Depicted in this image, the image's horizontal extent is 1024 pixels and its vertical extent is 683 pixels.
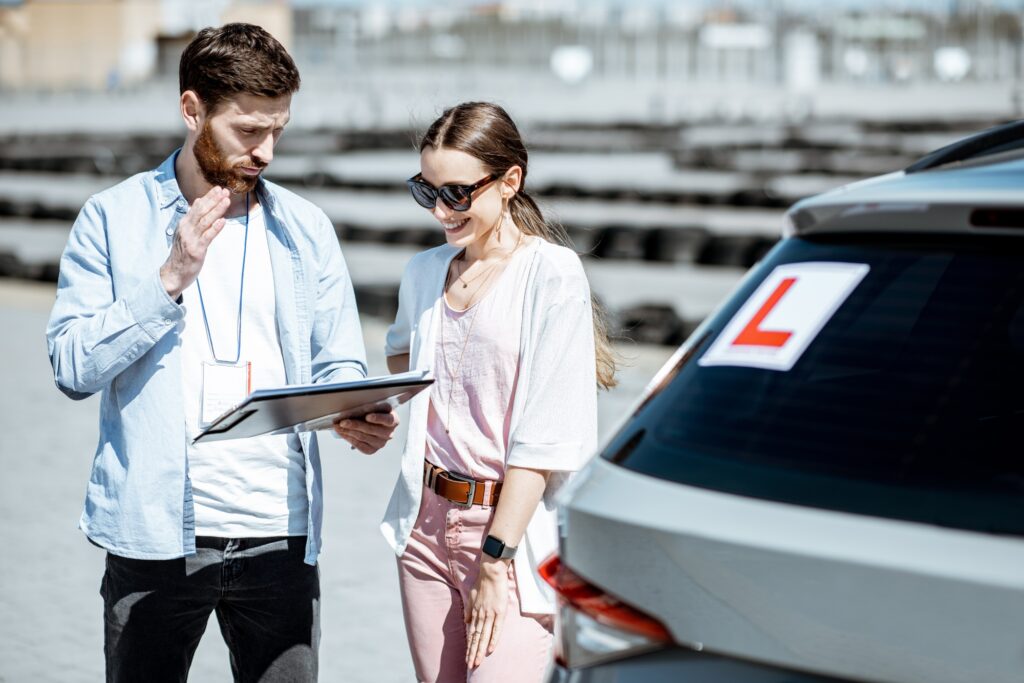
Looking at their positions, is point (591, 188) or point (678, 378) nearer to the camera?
point (678, 378)

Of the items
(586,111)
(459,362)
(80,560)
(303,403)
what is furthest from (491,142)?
(586,111)

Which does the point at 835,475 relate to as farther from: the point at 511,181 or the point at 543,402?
the point at 511,181

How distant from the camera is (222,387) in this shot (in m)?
2.86

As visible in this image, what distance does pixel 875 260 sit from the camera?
1.97m

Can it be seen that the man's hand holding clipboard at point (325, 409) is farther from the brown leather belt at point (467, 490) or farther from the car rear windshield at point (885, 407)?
the car rear windshield at point (885, 407)

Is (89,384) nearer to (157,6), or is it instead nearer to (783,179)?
(783,179)

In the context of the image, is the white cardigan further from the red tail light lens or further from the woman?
the red tail light lens

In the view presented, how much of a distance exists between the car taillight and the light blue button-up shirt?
109 centimetres

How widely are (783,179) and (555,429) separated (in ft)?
83.0

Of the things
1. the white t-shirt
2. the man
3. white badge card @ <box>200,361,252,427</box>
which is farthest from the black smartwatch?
white badge card @ <box>200,361,252,427</box>

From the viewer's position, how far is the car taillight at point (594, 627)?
72.2 inches

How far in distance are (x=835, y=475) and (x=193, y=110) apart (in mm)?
1688

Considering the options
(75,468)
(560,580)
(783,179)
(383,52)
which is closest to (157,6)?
(383,52)

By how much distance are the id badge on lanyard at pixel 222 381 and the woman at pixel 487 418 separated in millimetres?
376
